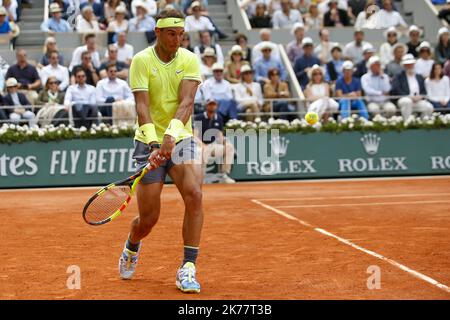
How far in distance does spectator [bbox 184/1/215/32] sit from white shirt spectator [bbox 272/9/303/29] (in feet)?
6.19

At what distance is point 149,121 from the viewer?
21.9ft

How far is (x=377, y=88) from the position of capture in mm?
19375

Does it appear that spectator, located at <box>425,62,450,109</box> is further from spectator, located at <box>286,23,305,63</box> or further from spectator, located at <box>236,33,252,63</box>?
spectator, located at <box>236,33,252,63</box>

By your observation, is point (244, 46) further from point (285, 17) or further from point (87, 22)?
point (87, 22)

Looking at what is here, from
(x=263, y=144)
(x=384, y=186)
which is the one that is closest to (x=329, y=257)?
(x=384, y=186)

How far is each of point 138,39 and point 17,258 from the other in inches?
499

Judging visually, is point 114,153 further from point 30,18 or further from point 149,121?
point 149,121

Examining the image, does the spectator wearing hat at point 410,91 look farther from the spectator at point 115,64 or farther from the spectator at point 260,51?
the spectator at point 115,64

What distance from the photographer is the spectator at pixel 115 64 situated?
1864 centimetres

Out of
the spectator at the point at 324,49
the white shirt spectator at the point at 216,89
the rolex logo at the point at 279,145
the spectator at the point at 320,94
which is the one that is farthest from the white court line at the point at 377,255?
the spectator at the point at 324,49

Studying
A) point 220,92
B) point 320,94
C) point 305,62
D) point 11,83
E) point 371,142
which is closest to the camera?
point 11,83

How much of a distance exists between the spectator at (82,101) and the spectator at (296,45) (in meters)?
5.01

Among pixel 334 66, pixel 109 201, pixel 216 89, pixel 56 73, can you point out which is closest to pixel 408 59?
pixel 334 66

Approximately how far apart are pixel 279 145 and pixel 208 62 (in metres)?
2.52
